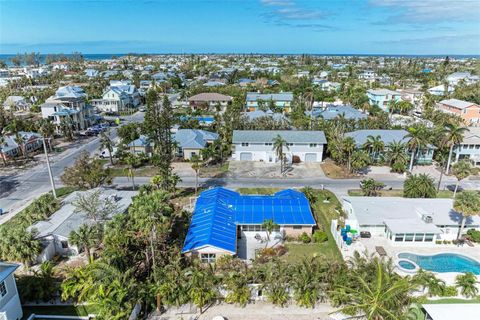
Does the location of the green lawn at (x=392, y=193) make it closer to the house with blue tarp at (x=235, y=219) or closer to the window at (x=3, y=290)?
the house with blue tarp at (x=235, y=219)

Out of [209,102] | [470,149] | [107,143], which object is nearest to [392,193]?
[470,149]

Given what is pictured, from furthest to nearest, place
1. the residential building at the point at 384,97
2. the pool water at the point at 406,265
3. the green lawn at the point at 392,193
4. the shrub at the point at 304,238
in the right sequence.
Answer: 1. the residential building at the point at 384,97
2. the green lawn at the point at 392,193
3. the shrub at the point at 304,238
4. the pool water at the point at 406,265

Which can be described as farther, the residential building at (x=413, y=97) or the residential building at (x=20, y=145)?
the residential building at (x=413, y=97)

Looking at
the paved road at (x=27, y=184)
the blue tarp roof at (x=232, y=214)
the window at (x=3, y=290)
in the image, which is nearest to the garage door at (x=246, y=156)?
the blue tarp roof at (x=232, y=214)

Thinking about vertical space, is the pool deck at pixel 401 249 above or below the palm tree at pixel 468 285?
below

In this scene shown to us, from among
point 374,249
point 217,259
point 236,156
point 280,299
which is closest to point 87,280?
point 217,259

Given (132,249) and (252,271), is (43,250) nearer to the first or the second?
(132,249)

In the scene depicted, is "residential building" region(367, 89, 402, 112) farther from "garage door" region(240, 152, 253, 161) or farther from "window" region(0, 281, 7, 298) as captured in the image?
"window" region(0, 281, 7, 298)

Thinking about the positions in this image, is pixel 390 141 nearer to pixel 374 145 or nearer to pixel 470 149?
pixel 374 145
